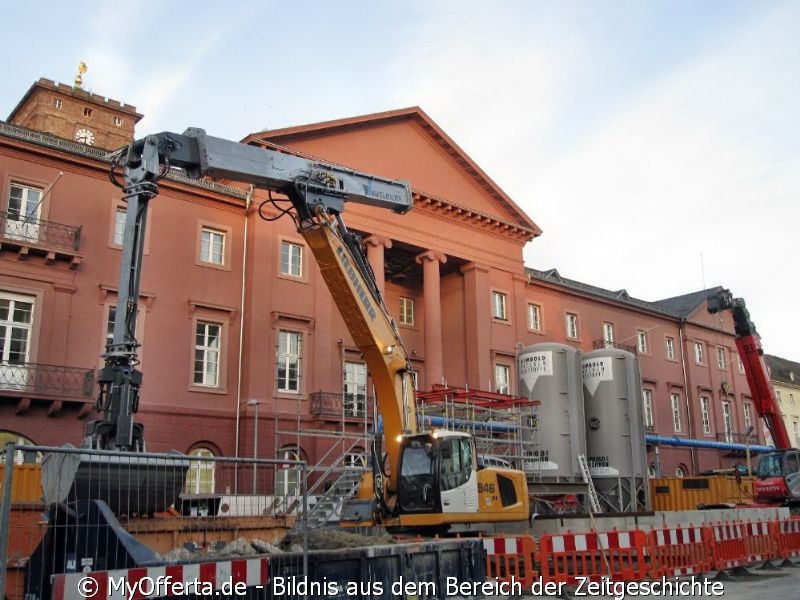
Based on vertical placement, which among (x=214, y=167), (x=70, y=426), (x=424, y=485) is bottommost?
(x=424, y=485)

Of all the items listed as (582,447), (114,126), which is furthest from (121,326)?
(114,126)

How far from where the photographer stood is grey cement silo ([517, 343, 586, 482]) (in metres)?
26.7

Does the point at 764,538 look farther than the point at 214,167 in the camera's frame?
Yes

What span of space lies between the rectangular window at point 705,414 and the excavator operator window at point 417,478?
111ft

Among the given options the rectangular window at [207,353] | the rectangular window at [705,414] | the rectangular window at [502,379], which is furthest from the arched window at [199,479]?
Result: the rectangular window at [705,414]

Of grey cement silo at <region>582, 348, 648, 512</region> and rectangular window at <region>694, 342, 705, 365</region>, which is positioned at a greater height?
rectangular window at <region>694, 342, 705, 365</region>

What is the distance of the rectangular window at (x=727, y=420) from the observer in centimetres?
4553

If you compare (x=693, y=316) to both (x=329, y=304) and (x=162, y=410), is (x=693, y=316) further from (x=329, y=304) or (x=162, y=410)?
(x=162, y=410)

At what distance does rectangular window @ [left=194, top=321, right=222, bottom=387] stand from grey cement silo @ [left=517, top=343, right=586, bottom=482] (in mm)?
10158

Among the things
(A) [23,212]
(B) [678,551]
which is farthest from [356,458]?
(B) [678,551]

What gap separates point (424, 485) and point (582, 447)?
13490 mm

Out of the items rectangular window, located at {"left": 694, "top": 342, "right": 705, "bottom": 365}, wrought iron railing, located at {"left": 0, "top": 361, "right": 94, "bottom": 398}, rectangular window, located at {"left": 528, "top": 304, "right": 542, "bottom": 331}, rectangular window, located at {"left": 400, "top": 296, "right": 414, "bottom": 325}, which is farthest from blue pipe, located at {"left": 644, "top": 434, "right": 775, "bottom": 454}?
wrought iron railing, located at {"left": 0, "top": 361, "right": 94, "bottom": 398}

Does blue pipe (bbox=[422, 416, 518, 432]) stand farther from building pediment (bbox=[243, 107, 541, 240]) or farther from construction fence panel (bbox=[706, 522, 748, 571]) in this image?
building pediment (bbox=[243, 107, 541, 240])

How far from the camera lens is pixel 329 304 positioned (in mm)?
27625
